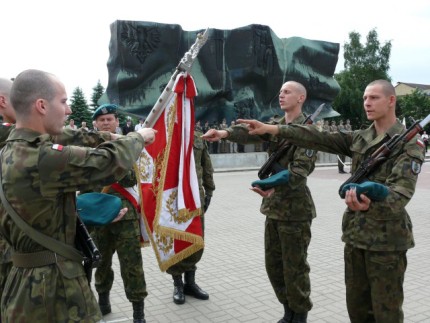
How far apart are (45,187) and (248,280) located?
3.52 m

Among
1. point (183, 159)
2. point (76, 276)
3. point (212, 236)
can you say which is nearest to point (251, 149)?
point (212, 236)

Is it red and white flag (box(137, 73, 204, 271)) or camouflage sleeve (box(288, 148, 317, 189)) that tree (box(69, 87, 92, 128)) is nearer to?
red and white flag (box(137, 73, 204, 271))

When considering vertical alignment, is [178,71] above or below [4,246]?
above

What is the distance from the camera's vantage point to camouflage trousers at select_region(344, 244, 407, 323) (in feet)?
9.42

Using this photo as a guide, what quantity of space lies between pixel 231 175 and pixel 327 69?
11.1 metres

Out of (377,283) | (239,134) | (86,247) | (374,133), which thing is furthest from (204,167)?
(86,247)

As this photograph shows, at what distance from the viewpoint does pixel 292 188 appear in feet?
12.1

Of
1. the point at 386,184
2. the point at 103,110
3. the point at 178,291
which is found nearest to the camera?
the point at 386,184

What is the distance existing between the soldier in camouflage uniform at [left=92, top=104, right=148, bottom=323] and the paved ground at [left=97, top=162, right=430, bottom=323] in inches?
14.7

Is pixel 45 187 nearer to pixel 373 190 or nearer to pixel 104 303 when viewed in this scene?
pixel 373 190

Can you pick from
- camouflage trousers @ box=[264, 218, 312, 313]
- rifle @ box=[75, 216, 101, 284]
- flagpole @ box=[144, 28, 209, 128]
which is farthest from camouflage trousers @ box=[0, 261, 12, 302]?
camouflage trousers @ box=[264, 218, 312, 313]

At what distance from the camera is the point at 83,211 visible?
8.53 ft

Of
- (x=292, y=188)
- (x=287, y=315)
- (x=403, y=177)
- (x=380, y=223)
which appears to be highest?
(x=403, y=177)

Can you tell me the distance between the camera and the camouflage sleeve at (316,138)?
128 inches
